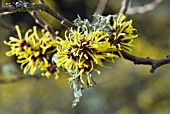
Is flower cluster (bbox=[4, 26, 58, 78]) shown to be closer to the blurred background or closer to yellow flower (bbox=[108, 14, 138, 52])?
yellow flower (bbox=[108, 14, 138, 52])

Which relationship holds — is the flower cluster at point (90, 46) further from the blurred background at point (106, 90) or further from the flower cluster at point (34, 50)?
the blurred background at point (106, 90)

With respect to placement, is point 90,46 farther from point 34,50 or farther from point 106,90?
point 106,90

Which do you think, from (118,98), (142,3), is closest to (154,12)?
(142,3)

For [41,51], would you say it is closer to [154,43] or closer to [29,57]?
[29,57]

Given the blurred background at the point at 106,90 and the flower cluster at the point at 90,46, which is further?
the blurred background at the point at 106,90

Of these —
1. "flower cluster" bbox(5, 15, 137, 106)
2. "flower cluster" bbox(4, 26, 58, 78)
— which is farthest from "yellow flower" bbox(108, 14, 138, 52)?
"flower cluster" bbox(4, 26, 58, 78)

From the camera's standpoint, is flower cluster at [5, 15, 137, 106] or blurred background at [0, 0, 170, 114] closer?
flower cluster at [5, 15, 137, 106]

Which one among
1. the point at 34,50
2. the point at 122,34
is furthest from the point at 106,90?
the point at 122,34

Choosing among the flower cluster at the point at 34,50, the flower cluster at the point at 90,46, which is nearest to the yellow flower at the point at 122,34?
the flower cluster at the point at 90,46
